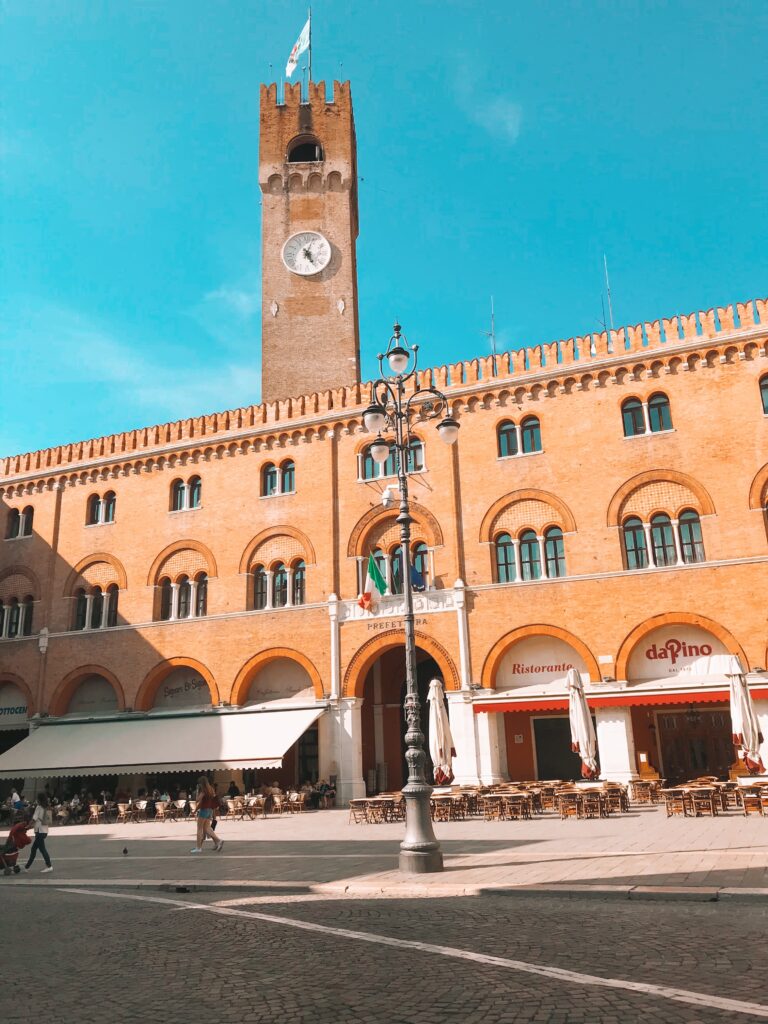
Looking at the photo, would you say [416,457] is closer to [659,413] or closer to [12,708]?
[659,413]

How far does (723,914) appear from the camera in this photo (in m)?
8.22

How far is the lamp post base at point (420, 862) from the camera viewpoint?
450 inches

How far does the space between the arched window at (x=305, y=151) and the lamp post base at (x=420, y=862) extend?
3348cm

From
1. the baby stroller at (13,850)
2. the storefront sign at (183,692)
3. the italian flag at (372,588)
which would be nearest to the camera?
the baby stroller at (13,850)

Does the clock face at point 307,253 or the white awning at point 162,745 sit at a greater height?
the clock face at point 307,253

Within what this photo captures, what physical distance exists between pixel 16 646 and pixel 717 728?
2452cm

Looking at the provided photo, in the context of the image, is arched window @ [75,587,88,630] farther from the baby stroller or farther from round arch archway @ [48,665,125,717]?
the baby stroller

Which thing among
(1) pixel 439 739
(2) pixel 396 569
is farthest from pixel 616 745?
(2) pixel 396 569

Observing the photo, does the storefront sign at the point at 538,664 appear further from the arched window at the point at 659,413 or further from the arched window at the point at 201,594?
the arched window at the point at 201,594

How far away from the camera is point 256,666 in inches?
1069

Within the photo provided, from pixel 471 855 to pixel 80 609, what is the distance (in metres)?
21.8

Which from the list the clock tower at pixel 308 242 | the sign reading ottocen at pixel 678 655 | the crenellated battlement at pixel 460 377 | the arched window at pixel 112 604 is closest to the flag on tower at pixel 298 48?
the clock tower at pixel 308 242

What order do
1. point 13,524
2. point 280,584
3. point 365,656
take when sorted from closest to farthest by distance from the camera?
point 365,656 < point 280,584 < point 13,524

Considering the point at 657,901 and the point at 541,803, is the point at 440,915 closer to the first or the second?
the point at 657,901
